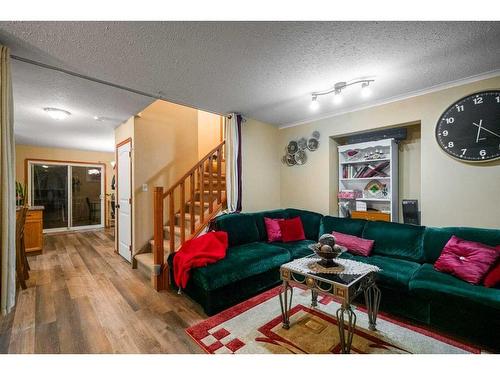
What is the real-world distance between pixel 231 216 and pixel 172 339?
1.62 meters

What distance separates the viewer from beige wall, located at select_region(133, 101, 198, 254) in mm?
3521

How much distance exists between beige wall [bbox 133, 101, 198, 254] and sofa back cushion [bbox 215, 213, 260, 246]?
134 centimetres

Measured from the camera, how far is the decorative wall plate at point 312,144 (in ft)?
12.3

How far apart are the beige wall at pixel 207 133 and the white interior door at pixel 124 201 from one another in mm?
1567

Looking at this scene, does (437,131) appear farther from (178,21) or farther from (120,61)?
(120,61)

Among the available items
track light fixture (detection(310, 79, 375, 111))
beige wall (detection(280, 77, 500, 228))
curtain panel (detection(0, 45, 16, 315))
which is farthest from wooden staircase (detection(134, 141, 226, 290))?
beige wall (detection(280, 77, 500, 228))

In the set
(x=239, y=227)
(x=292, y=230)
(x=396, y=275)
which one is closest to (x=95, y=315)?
Answer: (x=239, y=227)

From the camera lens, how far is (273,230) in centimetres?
328

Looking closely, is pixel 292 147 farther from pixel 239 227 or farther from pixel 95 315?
pixel 95 315

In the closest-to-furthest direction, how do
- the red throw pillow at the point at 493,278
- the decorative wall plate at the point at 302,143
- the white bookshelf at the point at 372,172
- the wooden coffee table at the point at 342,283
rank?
the wooden coffee table at the point at 342,283, the red throw pillow at the point at 493,278, the white bookshelf at the point at 372,172, the decorative wall plate at the point at 302,143

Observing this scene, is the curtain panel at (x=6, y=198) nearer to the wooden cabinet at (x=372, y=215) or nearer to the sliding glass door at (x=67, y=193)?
the wooden cabinet at (x=372, y=215)

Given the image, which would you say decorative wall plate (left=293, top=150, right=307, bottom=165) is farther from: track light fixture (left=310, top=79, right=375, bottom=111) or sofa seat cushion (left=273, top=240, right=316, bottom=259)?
sofa seat cushion (left=273, top=240, right=316, bottom=259)

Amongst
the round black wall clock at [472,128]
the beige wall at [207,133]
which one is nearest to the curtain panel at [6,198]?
the beige wall at [207,133]
